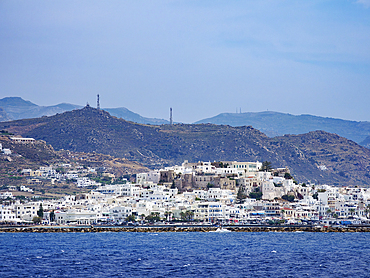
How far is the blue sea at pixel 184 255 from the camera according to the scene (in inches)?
2579

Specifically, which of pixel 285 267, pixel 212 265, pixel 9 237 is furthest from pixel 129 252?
pixel 9 237

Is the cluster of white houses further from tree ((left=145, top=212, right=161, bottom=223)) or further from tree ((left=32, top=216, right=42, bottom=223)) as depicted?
tree ((left=32, top=216, right=42, bottom=223))

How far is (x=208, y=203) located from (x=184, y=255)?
4782 cm

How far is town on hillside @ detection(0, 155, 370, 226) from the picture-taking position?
123312 millimetres

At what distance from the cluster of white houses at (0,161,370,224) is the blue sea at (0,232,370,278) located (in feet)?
59.4

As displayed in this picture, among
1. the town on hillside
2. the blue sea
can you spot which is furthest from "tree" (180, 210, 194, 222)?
the blue sea

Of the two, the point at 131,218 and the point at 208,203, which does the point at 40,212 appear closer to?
the point at 131,218

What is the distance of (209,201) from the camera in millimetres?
129500

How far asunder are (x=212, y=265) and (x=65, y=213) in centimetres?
5861

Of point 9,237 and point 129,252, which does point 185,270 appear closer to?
point 129,252

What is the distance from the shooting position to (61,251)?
8112cm

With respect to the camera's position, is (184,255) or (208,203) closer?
(184,255)

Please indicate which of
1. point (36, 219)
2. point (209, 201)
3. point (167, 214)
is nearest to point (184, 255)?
point (167, 214)

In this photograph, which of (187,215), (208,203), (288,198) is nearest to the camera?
(187,215)
